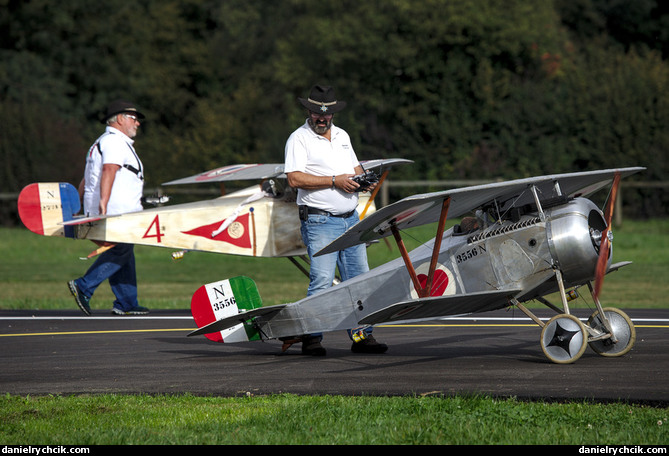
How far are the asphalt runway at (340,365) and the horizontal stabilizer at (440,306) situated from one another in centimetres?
45

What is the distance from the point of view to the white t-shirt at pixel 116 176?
11.6 meters


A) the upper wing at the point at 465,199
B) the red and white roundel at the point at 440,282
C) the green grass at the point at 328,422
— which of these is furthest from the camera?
the red and white roundel at the point at 440,282

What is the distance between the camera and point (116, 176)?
11.7 metres

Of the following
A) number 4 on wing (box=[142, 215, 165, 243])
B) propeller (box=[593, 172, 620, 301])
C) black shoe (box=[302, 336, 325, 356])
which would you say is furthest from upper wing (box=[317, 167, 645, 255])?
number 4 on wing (box=[142, 215, 165, 243])

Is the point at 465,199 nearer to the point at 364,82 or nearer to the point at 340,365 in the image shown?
the point at 340,365

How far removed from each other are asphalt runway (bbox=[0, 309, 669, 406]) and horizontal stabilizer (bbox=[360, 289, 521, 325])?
1.47 feet

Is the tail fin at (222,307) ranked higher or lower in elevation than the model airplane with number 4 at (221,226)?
lower

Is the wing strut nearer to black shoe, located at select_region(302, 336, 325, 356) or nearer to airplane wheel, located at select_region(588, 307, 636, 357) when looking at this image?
black shoe, located at select_region(302, 336, 325, 356)

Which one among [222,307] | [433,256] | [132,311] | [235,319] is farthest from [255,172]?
[433,256]

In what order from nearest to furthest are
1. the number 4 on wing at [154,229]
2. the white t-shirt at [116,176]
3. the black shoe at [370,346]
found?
1. the black shoe at [370,346]
2. the number 4 on wing at [154,229]
3. the white t-shirt at [116,176]

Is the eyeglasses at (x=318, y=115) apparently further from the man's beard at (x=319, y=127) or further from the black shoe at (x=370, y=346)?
the black shoe at (x=370, y=346)

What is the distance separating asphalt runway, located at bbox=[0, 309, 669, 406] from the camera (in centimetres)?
695

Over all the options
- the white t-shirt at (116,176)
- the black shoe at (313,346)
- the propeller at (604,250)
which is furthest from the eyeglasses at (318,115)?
the white t-shirt at (116,176)
